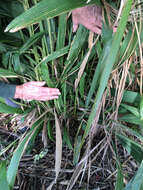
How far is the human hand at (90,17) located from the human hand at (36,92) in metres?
0.29

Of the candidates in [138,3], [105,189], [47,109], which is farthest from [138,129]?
[138,3]

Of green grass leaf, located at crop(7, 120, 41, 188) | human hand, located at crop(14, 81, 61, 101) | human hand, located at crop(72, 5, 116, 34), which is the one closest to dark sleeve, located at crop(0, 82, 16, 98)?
human hand, located at crop(14, 81, 61, 101)

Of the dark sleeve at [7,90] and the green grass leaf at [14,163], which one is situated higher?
the dark sleeve at [7,90]

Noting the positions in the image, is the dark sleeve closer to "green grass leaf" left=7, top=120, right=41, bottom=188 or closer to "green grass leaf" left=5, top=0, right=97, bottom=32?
"green grass leaf" left=7, top=120, right=41, bottom=188

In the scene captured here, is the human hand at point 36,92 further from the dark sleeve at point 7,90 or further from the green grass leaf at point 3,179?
the green grass leaf at point 3,179

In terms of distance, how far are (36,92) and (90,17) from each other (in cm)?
37

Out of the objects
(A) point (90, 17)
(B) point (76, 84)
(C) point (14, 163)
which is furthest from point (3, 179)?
(A) point (90, 17)

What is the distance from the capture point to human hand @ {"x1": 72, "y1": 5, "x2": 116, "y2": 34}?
0.66m

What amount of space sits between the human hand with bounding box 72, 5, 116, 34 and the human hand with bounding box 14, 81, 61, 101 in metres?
0.29

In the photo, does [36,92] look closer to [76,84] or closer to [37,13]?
[76,84]

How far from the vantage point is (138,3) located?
1.92 feet

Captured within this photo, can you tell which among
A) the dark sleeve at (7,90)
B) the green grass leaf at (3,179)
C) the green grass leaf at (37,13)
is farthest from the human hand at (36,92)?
the green grass leaf at (37,13)

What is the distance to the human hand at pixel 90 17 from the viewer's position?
26.1 inches

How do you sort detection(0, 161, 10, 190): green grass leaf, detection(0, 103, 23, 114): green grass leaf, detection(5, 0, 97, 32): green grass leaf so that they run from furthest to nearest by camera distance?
detection(0, 103, 23, 114): green grass leaf
detection(0, 161, 10, 190): green grass leaf
detection(5, 0, 97, 32): green grass leaf
